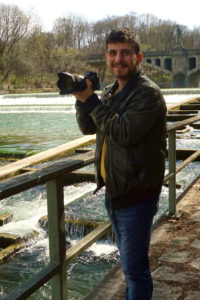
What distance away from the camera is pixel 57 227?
207 cm

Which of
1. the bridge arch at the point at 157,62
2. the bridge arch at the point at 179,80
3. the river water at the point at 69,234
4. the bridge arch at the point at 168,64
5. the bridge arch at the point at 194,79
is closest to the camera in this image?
the river water at the point at 69,234

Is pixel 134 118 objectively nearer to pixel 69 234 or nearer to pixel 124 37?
pixel 124 37

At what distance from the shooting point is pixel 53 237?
209 centimetres

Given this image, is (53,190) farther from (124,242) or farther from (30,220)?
(30,220)

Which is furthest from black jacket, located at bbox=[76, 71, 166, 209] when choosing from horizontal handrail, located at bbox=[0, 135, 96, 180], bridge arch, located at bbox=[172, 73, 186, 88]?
bridge arch, located at bbox=[172, 73, 186, 88]

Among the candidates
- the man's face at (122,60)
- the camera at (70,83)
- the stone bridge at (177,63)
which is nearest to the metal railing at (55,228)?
the camera at (70,83)

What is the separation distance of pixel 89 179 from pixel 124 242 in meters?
5.62

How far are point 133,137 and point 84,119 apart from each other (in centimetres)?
41

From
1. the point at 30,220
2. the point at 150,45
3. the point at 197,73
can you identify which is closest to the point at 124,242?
the point at 30,220

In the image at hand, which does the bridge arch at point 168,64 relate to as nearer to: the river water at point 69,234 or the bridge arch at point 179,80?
the bridge arch at point 179,80

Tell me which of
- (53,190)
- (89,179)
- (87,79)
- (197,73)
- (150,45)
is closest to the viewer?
(87,79)

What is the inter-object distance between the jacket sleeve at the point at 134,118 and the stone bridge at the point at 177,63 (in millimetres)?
70274

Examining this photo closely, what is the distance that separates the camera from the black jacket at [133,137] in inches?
72.7

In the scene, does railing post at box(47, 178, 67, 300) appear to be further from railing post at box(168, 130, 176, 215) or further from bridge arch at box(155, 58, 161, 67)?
bridge arch at box(155, 58, 161, 67)
